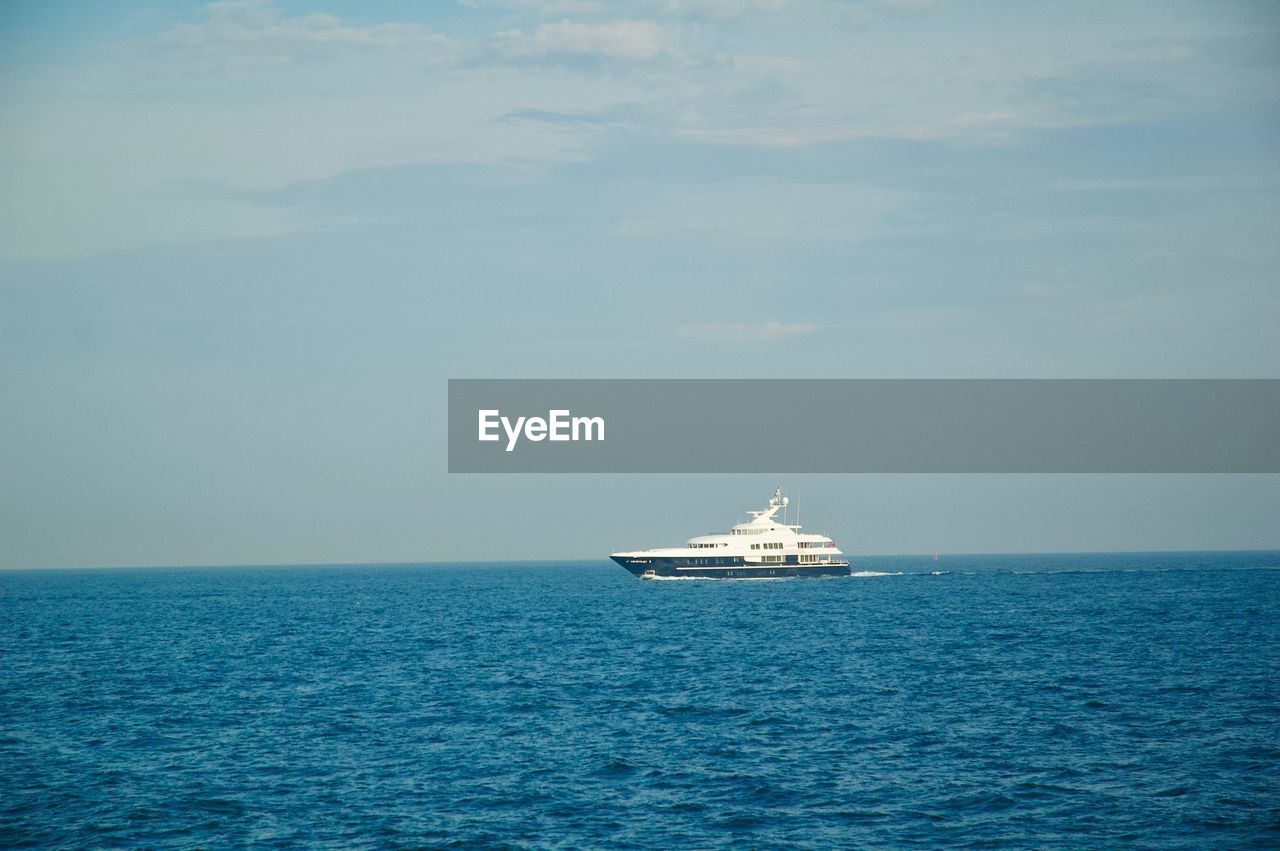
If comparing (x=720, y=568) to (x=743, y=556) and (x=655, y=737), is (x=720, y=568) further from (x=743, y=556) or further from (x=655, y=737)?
(x=655, y=737)

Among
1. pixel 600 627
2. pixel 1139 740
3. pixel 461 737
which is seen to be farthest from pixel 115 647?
pixel 1139 740

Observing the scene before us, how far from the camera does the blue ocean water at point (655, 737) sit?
33.1m

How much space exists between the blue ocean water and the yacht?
173 ft

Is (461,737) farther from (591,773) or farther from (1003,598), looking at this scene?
(1003,598)

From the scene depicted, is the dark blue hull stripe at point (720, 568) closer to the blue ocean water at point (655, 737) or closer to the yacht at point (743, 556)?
the yacht at point (743, 556)

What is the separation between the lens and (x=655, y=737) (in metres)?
45.6

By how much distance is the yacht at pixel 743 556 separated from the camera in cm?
14700

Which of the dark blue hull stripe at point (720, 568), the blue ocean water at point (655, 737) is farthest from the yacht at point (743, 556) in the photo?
the blue ocean water at point (655, 737)

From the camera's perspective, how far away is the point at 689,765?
40.6 metres

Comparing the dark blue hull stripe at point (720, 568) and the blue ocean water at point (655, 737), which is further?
the dark blue hull stripe at point (720, 568)

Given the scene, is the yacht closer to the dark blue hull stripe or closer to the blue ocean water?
the dark blue hull stripe

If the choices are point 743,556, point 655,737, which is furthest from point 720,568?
point 655,737

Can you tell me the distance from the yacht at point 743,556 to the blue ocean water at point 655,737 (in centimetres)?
5268

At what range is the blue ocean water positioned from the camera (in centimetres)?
3312
